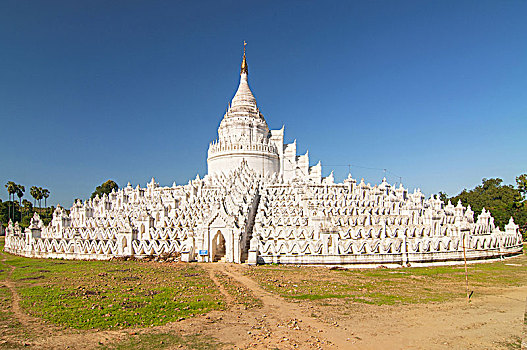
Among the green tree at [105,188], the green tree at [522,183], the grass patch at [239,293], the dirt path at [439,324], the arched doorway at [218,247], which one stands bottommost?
the dirt path at [439,324]

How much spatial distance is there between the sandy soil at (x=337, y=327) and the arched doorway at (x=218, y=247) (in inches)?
591

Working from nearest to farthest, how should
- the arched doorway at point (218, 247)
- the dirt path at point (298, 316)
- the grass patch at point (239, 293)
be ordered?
the dirt path at point (298, 316) → the grass patch at point (239, 293) → the arched doorway at point (218, 247)

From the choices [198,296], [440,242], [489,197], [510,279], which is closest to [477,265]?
[440,242]

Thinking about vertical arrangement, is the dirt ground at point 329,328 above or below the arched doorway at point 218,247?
below

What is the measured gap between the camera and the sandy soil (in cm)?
1329

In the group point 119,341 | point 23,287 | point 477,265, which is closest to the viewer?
point 119,341

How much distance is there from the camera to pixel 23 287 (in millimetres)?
22938

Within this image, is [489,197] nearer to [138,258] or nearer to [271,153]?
[271,153]

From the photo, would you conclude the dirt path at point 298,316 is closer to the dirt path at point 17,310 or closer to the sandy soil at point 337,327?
the sandy soil at point 337,327

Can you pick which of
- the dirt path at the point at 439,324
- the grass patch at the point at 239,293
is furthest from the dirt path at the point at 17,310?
the dirt path at the point at 439,324

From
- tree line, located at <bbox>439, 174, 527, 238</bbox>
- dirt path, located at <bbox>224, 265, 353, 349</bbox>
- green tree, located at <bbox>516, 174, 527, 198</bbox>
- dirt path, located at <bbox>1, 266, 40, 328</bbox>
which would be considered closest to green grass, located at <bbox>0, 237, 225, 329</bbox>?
dirt path, located at <bbox>1, 266, 40, 328</bbox>

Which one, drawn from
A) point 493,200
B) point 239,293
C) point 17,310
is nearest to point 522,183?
point 239,293

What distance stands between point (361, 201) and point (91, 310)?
38.7m

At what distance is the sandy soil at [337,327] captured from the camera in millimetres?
13289
